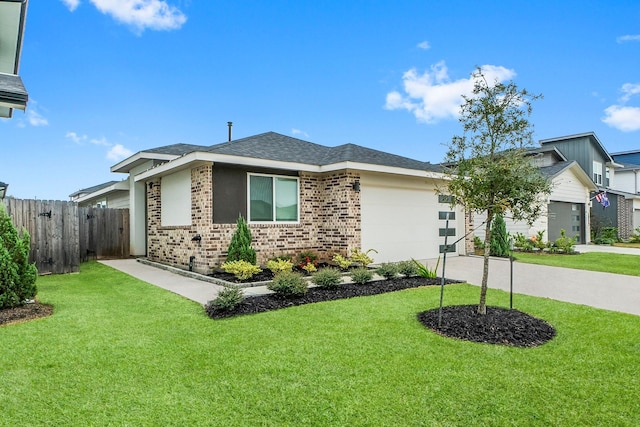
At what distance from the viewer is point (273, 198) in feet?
34.1

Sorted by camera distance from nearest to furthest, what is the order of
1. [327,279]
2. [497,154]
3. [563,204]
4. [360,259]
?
[497,154] < [327,279] < [360,259] < [563,204]

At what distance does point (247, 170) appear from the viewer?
9969 millimetres

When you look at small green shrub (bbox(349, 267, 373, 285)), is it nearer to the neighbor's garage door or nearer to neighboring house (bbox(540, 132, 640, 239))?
the neighbor's garage door

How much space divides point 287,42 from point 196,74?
4032 mm

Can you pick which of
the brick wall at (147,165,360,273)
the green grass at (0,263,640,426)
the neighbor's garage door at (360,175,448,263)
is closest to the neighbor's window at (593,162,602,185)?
the neighbor's garage door at (360,175,448,263)

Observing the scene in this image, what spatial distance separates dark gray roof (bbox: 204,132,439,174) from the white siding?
4.22ft

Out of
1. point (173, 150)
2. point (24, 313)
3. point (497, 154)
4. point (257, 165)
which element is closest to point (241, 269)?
point (257, 165)

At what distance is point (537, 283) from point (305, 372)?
23.4 feet

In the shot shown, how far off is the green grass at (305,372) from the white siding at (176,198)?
15.9ft

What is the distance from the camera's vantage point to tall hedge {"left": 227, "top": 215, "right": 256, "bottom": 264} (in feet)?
30.1

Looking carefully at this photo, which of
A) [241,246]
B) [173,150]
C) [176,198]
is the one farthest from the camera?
[173,150]

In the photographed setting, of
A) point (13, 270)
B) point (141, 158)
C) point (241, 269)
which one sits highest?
point (141, 158)

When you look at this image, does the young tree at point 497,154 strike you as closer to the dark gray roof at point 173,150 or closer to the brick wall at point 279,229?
the brick wall at point 279,229

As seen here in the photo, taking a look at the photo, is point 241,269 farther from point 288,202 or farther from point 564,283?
point 564,283
